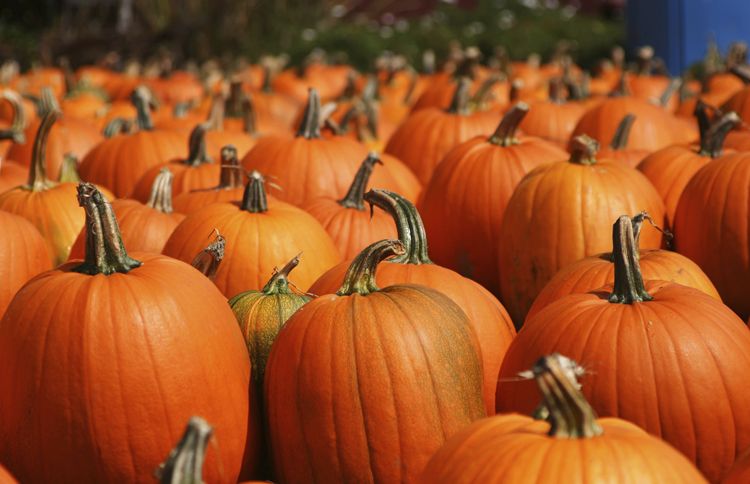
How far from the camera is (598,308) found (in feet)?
8.78

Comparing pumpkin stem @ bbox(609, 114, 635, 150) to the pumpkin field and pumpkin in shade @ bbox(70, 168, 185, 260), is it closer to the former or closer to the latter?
the pumpkin field

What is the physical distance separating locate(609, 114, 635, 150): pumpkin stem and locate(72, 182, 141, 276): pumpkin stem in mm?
2839

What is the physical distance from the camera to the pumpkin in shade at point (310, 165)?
4.73 meters

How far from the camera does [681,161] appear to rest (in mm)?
4461

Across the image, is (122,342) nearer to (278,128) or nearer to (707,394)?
(707,394)

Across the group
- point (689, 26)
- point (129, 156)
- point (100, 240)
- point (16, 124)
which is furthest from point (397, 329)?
point (689, 26)

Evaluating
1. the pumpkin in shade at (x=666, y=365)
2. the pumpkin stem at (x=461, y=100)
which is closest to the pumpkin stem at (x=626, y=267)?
the pumpkin in shade at (x=666, y=365)

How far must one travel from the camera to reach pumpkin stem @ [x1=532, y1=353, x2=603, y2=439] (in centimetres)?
186

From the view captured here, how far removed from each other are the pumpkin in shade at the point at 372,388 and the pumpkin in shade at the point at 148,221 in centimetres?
144

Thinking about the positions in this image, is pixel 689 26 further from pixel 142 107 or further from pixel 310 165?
pixel 310 165

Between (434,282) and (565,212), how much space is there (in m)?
0.97

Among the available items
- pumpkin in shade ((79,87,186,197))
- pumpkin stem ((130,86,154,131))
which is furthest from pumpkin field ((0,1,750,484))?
pumpkin stem ((130,86,154,131))

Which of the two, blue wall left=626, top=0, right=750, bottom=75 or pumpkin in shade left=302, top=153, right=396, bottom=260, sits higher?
blue wall left=626, top=0, right=750, bottom=75

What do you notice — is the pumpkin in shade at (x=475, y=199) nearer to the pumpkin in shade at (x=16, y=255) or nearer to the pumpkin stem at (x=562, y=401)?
the pumpkin in shade at (x=16, y=255)
